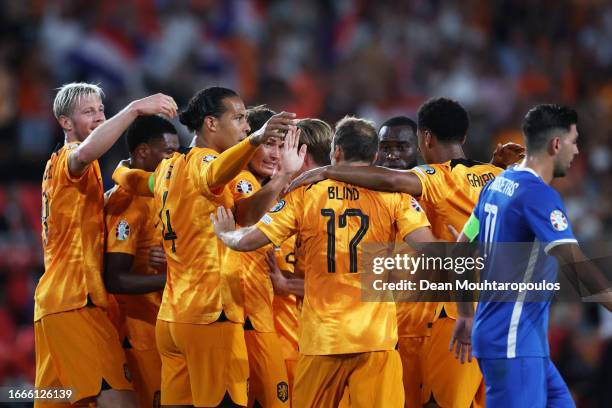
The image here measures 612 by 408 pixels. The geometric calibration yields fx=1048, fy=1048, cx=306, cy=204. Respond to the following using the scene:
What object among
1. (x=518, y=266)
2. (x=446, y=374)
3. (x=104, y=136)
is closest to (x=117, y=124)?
(x=104, y=136)

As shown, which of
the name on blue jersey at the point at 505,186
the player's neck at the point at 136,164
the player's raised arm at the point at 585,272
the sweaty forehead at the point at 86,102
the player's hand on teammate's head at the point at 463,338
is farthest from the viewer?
the player's neck at the point at 136,164

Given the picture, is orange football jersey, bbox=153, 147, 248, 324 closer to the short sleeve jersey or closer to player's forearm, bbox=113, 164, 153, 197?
player's forearm, bbox=113, 164, 153, 197

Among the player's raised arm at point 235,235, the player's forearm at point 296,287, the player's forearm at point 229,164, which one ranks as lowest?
the player's forearm at point 296,287

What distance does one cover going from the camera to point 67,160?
6797 mm

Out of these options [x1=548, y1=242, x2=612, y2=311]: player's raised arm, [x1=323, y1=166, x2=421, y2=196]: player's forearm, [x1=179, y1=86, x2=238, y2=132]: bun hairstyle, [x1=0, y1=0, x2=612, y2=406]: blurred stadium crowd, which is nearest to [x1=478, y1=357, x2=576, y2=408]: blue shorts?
[x1=548, y1=242, x2=612, y2=311]: player's raised arm

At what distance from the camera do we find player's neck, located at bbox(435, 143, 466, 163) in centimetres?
721

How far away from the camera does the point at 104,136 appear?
650cm

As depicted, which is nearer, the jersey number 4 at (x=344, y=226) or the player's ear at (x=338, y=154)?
the jersey number 4 at (x=344, y=226)

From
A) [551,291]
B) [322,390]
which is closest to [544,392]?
[551,291]

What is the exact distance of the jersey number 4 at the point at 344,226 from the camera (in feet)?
20.3

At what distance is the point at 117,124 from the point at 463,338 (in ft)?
8.18

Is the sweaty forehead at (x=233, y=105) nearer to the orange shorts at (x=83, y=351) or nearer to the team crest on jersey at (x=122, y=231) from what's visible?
the team crest on jersey at (x=122, y=231)

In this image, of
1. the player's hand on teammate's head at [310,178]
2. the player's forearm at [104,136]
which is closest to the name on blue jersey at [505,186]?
the player's hand on teammate's head at [310,178]

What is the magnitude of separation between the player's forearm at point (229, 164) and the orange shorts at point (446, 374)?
1.88 metres
